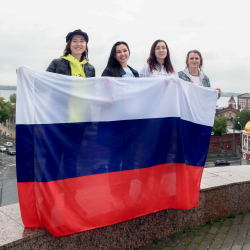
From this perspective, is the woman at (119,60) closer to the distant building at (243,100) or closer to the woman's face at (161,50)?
the woman's face at (161,50)

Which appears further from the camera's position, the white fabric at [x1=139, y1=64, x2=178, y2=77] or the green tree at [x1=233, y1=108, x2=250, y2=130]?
the green tree at [x1=233, y1=108, x2=250, y2=130]

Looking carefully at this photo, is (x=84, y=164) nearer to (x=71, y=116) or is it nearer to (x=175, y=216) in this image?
(x=71, y=116)

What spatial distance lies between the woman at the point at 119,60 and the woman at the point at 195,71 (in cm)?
82

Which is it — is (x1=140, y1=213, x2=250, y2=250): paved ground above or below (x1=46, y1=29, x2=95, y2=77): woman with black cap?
below

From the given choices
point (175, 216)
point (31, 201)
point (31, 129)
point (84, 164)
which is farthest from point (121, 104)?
point (175, 216)

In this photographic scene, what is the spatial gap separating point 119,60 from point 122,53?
92mm

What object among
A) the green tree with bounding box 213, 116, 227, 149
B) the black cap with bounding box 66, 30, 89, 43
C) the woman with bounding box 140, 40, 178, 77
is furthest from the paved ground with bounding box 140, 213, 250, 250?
the green tree with bounding box 213, 116, 227, 149

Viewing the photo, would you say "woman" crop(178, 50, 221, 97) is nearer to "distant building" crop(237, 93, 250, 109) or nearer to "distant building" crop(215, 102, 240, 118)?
"distant building" crop(215, 102, 240, 118)

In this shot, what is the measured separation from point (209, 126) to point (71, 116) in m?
1.88

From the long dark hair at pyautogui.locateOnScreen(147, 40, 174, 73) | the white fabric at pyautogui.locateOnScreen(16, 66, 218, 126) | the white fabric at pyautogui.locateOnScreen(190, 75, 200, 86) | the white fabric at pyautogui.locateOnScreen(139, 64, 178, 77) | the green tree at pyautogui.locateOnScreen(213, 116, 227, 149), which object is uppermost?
the long dark hair at pyautogui.locateOnScreen(147, 40, 174, 73)

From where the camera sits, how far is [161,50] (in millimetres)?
3650

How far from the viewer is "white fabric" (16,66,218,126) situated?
2547 millimetres

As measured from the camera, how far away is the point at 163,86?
10.8 ft

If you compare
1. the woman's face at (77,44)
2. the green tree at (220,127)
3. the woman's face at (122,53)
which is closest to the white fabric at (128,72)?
the woman's face at (122,53)
